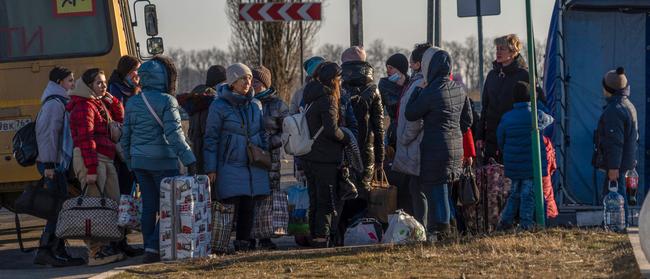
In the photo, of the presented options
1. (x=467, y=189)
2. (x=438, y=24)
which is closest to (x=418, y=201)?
(x=467, y=189)

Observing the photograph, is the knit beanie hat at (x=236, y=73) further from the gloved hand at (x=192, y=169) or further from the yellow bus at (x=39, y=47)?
the yellow bus at (x=39, y=47)

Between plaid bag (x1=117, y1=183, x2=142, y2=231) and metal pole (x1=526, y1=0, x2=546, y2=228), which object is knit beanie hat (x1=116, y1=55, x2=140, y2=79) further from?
metal pole (x1=526, y1=0, x2=546, y2=228)

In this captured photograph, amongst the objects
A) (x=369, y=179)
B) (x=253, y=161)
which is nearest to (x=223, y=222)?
(x=253, y=161)

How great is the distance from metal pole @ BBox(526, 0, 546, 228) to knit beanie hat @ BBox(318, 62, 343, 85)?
64.9 inches

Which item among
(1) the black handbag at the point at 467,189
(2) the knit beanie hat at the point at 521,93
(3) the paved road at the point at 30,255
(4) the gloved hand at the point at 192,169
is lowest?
(3) the paved road at the point at 30,255

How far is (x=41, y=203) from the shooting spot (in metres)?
12.3

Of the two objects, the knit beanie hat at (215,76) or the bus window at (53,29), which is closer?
the knit beanie hat at (215,76)

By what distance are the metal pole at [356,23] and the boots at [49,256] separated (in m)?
6.51

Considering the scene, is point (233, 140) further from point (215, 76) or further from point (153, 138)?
point (215, 76)

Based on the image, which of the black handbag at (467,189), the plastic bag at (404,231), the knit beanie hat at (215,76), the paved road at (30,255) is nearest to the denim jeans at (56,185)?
the paved road at (30,255)

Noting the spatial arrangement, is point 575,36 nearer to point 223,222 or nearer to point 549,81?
point 549,81

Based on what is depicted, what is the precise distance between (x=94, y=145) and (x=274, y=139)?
1.70 m

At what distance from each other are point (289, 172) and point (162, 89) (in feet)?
55.8

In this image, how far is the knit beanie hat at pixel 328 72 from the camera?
1205cm
